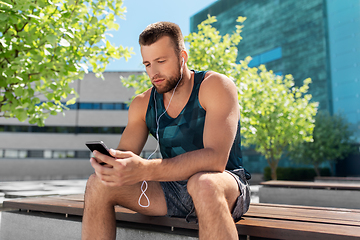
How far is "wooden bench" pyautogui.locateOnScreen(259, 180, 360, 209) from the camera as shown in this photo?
7.15 metres

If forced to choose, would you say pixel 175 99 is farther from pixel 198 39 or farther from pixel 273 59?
pixel 273 59

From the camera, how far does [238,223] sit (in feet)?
Result: 6.53

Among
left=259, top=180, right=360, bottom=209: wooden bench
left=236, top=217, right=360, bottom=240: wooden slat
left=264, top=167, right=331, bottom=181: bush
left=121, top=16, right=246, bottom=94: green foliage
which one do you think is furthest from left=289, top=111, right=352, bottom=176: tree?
left=236, top=217, right=360, bottom=240: wooden slat

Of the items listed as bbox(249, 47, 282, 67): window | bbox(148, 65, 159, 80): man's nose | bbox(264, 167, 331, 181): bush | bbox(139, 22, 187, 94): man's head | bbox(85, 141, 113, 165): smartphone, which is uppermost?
bbox(249, 47, 282, 67): window

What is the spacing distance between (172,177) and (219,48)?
9.57 metres

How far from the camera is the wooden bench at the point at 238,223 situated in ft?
5.99

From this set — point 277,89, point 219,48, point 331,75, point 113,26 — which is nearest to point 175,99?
point 113,26

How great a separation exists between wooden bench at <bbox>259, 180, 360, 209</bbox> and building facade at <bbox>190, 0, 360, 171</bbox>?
21.4m

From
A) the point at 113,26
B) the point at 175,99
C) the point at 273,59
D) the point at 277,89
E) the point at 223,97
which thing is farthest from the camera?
the point at 273,59

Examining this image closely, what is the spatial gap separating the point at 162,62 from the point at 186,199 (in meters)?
1.06

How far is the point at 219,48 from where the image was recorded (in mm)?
10711

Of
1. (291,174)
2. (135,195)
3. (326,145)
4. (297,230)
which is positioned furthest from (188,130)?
(326,145)

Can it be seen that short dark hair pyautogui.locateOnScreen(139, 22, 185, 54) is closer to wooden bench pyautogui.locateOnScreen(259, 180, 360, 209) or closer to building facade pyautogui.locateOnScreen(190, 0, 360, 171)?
wooden bench pyautogui.locateOnScreen(259, 180, 360, 209)

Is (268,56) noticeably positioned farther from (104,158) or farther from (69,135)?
(104,158)
